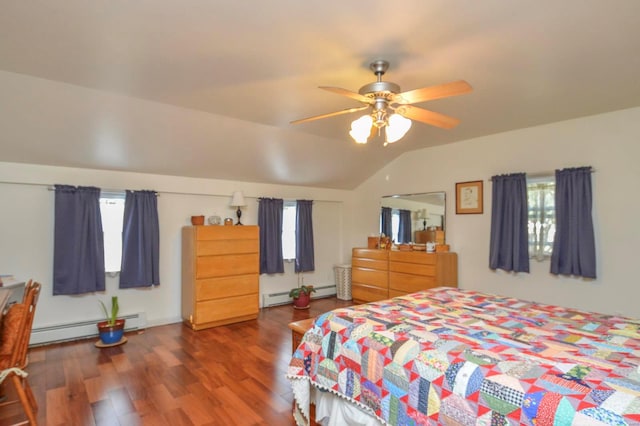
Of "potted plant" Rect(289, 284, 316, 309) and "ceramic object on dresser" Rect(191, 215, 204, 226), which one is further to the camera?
"potted plant" Rect(289, 284, 316, 309)

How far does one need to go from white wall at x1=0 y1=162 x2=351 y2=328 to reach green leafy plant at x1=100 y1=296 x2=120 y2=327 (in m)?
0.07

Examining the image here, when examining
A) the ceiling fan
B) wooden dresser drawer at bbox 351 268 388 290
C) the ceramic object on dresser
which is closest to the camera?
the ceiling fan

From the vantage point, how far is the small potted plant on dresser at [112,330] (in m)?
3.59

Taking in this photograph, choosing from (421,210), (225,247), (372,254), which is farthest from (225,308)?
(421,210)

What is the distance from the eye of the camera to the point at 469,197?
14.9 feet

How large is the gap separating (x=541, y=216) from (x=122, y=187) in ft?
15.9

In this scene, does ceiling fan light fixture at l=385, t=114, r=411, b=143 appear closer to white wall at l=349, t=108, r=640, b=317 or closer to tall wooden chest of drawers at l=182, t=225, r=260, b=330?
white wall at l=349, t=108, r=640, b=317

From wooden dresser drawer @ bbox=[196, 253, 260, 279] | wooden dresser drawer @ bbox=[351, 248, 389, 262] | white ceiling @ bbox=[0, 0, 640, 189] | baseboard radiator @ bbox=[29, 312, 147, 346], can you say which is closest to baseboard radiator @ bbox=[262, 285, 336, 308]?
wooden dresser drawer @ bbox=[196, 253, 260, 279]

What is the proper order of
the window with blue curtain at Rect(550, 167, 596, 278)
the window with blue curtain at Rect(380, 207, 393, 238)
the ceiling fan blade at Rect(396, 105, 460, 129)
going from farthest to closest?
the window with blue curtain at Rect(380, 207, 393, 238) → the window with blue curtain at Rect(550, 167, 596, 278) → the ceiling fan blade at Rect(396, 105, 460, 129)

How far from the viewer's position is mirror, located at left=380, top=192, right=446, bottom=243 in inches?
191

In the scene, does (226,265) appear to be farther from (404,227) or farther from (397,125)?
(397,125)

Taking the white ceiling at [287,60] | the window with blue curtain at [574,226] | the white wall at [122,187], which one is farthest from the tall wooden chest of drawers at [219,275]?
the window with blue curtain at [574,226]

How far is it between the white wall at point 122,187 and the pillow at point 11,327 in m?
A: 1.81

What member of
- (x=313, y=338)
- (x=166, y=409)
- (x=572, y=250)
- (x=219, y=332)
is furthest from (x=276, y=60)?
(x=572, y=250)
